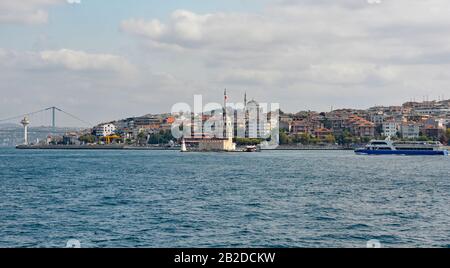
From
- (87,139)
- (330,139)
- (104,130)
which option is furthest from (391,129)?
(104,130)

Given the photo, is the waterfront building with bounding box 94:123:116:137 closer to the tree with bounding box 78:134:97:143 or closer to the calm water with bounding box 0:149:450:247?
the tree with bounding box 78:134:97:143

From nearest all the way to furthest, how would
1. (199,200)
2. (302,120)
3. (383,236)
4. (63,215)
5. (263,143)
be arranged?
(383,236)
(63,215)
(199,200)
(263,143)
(302,120)

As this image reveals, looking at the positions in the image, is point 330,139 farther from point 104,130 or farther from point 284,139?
point 104,130

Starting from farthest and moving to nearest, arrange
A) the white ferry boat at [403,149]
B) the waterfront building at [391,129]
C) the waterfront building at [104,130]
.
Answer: the waterfront building at [104,130]
the waterfront building at [391,129]
the white ferry boat at [403,149]

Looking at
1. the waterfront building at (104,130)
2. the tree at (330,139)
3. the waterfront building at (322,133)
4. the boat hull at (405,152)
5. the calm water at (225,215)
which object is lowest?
the calm water at (225,215)

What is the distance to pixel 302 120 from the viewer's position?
7781 cm

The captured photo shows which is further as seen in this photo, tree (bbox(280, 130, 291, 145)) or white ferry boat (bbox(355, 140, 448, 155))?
tree (bbox(280, 130, 291, 145))

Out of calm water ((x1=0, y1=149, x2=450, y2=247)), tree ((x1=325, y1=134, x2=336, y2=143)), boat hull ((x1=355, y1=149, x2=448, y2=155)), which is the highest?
tree ((x1=325, y1=134, x2=336, y2=143))

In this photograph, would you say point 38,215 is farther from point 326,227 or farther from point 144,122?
point 144,122

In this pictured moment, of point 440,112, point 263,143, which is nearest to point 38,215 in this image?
point 263,143

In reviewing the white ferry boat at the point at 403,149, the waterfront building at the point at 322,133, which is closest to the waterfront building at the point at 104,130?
the waterfront building at the point at 322,133

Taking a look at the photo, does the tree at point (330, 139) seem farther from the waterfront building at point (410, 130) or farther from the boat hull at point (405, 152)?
the boat hull at point (405, 152)

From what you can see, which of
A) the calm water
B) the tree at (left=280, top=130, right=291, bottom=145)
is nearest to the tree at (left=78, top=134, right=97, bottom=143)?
the tree at (left=280, top=130, right=291, bottom=145)
